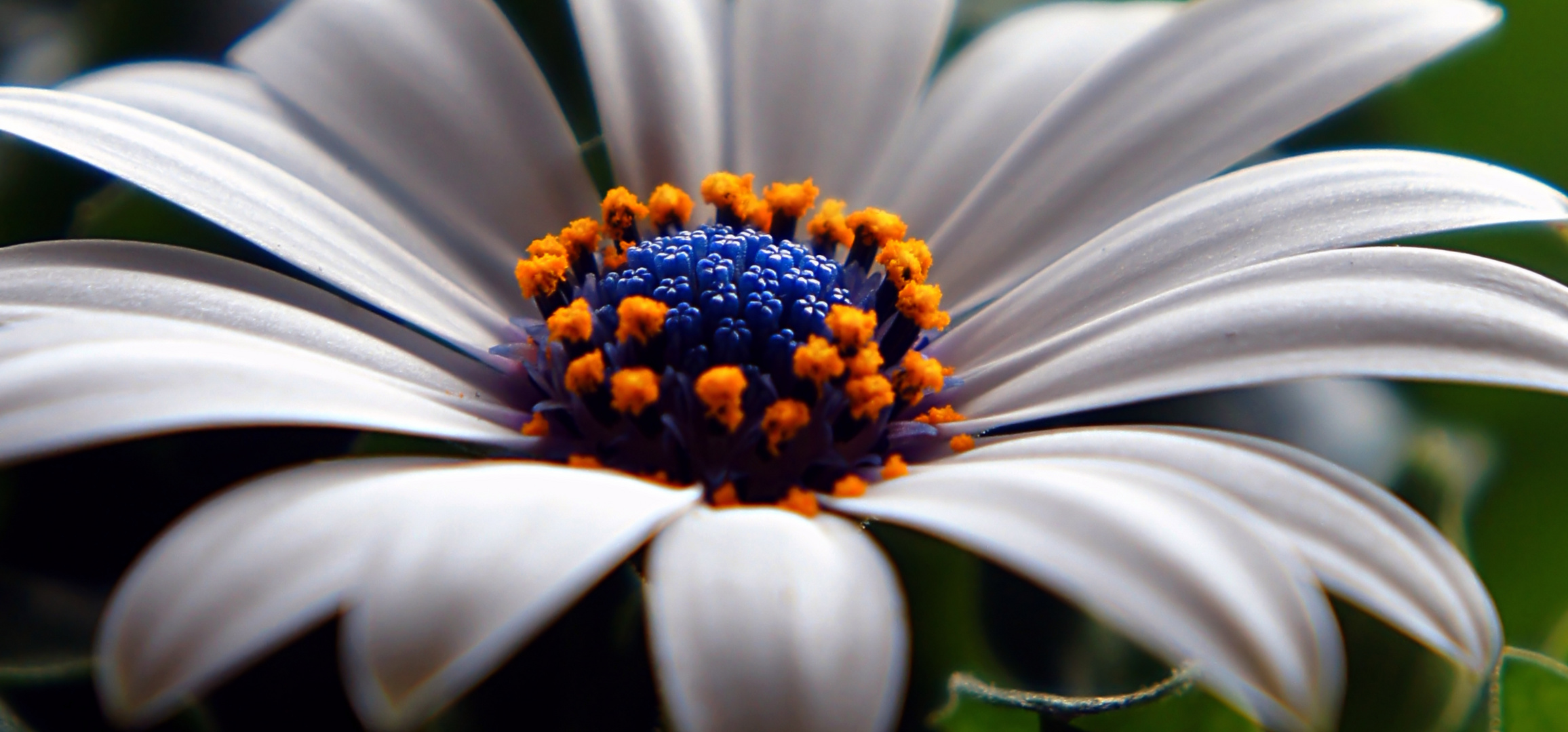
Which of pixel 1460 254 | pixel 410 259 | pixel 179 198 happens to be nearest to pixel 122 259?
pixel 179 198

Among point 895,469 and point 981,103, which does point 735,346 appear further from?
point 981,103

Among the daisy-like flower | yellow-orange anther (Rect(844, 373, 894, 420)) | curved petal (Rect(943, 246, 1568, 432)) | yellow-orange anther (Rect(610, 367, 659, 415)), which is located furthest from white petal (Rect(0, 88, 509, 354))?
curved petal (Rect(943, 246, 1568, 432))

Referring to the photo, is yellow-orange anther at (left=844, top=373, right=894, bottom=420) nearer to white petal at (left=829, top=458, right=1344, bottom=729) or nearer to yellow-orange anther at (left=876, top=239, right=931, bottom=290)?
yellow-orange anther at (left=876, top=239, right=931, bottom=290)

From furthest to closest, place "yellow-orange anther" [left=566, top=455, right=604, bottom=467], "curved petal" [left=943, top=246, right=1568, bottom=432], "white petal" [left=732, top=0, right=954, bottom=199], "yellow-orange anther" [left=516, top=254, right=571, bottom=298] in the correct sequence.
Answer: "white petal" [left=732, top=0, right=954, bottom=199]
"yellow-orange anther" [left=516, top=254, right=571, bottom=298]
"yellow-orange anther" [left=566, top=455, right=604, bottom=467]
"curved petal" [left=943, top=246, right=1568, bottom=432]

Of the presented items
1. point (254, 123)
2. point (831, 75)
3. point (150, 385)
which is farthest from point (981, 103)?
point (150, 385)

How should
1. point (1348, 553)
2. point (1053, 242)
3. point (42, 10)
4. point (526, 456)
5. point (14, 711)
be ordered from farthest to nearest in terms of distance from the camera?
point (42, 10) < point (1053, 242) < point (526, 456) < point (14, 711) < point (1348, 553)

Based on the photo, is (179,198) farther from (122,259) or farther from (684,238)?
(684,238)

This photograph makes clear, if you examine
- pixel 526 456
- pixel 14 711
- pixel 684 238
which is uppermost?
pixel 684 238
